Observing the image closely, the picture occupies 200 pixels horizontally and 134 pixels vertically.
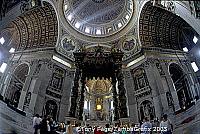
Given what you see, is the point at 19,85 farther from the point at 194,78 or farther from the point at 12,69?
the point at 194,78

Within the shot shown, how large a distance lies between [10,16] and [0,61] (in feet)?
22.9

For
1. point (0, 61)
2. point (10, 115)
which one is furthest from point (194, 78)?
point (0, 61)

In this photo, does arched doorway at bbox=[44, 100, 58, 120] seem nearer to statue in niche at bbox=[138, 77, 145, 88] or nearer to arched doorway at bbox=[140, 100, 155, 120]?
arched doorway at bbox=[140, 100, 155, 120]

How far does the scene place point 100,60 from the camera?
2036 cm

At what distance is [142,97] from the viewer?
2298 centimetres

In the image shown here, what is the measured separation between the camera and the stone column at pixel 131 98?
2240cm

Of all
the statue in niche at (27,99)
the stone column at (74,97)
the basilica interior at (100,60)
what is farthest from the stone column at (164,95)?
the statue in niche at (27,99)

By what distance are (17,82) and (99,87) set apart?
36.9ft

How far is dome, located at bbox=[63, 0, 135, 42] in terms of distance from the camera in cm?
2652

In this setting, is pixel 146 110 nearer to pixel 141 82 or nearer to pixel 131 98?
pixel 131 98

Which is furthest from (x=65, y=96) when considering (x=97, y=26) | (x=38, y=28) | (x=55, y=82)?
(x=97, y=26)

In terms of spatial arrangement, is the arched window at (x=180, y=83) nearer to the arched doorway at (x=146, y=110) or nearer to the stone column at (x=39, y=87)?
the arched doorway at (x=146, y=110)

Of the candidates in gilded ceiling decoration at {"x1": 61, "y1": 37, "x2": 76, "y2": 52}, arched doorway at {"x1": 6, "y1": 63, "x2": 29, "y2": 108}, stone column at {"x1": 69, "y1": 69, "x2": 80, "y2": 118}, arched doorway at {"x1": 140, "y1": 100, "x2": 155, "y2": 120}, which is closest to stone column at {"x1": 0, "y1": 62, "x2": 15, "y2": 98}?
arched doorway at {"x1": 6, "y1": 63, "x2": 29, "y2": 108}

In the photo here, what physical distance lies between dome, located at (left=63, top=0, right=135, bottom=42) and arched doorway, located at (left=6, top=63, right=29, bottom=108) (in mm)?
6836
